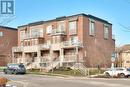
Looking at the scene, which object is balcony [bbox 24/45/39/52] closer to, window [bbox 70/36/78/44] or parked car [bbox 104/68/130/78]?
window [bbox 70/36/78/44]

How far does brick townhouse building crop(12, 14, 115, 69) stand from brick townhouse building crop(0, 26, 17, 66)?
A: 6.39 m

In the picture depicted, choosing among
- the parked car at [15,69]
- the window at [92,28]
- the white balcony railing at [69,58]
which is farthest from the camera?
the window at [92,28]

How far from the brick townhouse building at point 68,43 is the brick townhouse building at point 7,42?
21.0 ft

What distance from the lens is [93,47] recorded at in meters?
62.8

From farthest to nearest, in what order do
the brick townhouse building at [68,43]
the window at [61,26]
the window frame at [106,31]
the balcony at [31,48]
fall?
1. the balcony at [31,48]
2. the window frame at [106,31]
3. the window at [61,26]
4. the brick townhouse building at [68,43]

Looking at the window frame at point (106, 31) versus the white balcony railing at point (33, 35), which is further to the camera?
the white balcony railing at point (33, 35)

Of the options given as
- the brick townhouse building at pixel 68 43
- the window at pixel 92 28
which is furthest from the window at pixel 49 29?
the window at pixel 92 28

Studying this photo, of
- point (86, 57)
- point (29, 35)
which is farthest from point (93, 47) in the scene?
point (29, 35)

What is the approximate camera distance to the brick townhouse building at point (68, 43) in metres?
60.2

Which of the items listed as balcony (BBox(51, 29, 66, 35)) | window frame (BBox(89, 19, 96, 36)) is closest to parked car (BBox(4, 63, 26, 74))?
balcony (BBox(51, 29, 66, 35))

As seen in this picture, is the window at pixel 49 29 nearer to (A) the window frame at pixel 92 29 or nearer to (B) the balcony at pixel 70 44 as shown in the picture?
(B) the balcony at pixel 70 44

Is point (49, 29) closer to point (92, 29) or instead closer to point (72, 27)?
point (72, 27)

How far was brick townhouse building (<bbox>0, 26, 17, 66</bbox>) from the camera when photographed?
3127 inches

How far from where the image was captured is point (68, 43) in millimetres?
61281
